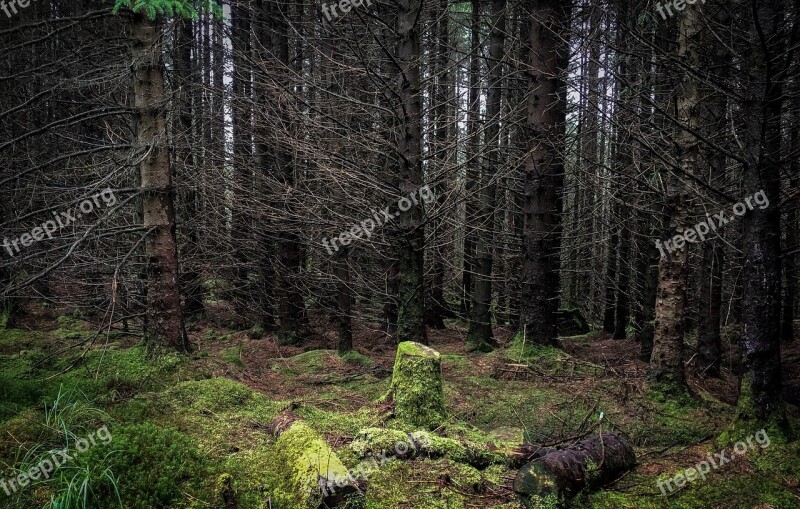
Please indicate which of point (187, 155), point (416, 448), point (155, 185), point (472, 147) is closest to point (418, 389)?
point (416, 448)

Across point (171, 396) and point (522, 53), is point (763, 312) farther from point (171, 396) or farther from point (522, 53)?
point (522, 53)

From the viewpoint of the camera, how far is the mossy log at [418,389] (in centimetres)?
441

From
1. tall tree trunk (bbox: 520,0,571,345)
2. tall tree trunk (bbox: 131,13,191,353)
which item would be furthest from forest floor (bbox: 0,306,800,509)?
tall tree trunk (bbox: 520,0,571,345)

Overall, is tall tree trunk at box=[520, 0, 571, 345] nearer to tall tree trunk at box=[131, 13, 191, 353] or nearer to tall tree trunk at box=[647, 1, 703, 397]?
tall tree trunk at box=[647, 1, 703, 397]

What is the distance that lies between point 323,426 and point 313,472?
1363 mm

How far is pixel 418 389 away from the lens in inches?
177

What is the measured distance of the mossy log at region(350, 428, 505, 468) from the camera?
3447 mm

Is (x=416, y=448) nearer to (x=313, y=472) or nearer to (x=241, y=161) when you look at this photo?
(x=313, y=472)

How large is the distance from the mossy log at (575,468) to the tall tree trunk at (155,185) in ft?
16.2

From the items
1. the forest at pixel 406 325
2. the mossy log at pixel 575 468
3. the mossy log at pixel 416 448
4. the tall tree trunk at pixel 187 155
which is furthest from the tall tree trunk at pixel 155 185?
the mossy log at pixel 575 468

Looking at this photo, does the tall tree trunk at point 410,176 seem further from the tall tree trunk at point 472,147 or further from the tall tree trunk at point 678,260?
the tall tree trunk at point 678,260

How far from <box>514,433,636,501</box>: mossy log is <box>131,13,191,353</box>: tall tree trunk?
495 centimetres

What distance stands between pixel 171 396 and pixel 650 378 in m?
5.99

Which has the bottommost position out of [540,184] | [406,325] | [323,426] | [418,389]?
[323,426]
